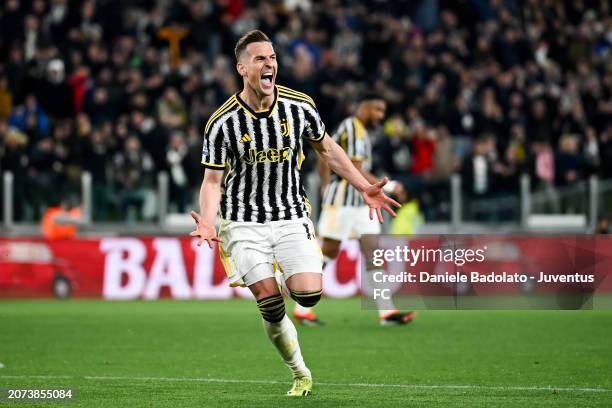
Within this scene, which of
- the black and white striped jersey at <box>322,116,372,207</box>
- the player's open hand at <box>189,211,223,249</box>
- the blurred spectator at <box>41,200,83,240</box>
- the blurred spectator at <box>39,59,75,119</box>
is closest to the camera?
the player's open hand at <box>189,211,223,249</box>

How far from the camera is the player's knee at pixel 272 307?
8102 mm

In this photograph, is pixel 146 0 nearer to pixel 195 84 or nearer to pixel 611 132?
pixel 195 84

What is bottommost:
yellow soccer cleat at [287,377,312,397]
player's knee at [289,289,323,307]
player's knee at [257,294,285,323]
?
yellow soccer cleat at [287,377,312,397]

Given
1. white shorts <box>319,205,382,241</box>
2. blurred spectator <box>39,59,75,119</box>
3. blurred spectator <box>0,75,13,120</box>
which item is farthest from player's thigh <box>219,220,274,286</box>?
blurred spectator <box>0,75,13,120</box>

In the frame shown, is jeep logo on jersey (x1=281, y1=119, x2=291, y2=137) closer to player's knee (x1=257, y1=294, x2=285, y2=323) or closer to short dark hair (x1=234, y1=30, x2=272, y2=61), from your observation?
short dark hair (x1=234, y1=30, x2=272, y2=61)

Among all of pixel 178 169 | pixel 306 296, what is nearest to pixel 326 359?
pixel 306 296

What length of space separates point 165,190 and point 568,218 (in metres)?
6.80

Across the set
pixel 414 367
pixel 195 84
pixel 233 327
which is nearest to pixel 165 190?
pixel 195 84

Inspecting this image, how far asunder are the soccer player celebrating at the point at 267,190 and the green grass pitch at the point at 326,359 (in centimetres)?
69

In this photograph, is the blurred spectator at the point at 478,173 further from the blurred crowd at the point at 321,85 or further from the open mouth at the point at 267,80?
the open mouth at the point at 267,80

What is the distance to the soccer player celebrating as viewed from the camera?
8.14m

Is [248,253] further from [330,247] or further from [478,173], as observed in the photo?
[478,173]

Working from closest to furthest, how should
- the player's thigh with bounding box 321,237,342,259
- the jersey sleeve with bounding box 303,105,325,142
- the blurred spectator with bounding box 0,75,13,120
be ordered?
the jersey sleeve with bounding box 303,105,325,142
the player's thigh with bounding box 321,237,342,259
the blurred spectator with bounding box 0,75,13,120

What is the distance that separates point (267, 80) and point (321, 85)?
14.8m
